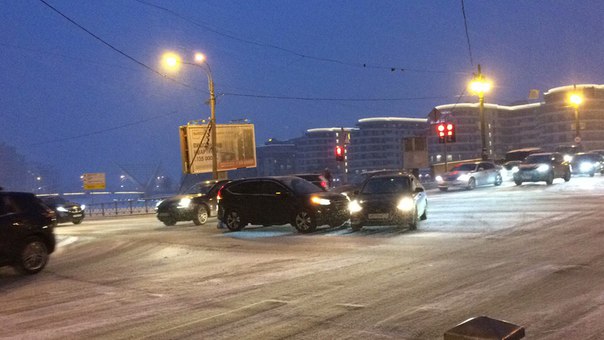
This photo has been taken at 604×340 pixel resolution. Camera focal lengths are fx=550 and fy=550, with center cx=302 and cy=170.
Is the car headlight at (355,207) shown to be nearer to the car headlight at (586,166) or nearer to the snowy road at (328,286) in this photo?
the snowy road at (328,286)

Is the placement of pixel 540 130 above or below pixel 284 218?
above

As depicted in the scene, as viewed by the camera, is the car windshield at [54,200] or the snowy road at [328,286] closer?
the snowy road at [328,286]

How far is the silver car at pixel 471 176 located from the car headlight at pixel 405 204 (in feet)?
61.5

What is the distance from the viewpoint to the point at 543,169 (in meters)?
30.2

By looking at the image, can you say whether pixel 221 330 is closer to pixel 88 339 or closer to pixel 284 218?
pixel 88 339

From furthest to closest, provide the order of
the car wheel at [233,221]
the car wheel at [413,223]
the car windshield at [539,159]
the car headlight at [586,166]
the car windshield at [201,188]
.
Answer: the car headlight at [586,166]
the car windshield at [539,159]
the car windshield at [201,188]
the car wheel at [233,221]
the car wheel at [413,223]

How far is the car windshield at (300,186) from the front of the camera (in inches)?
679

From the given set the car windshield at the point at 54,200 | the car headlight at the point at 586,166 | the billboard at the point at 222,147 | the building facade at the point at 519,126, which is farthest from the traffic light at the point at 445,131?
the building facade at the point at 519,126

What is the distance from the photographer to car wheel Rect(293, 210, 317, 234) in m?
16.4

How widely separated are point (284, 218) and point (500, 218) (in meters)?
6.52

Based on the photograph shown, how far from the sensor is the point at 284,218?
56.2 feet

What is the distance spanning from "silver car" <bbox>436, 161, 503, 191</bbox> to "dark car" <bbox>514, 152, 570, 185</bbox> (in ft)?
8.05

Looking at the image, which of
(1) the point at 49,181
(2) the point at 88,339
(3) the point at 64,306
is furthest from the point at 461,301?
(1) the point at 49,181

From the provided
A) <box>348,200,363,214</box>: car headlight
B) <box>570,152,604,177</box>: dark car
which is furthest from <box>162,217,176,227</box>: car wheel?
<box>570,152,604,177</box>: dark car
